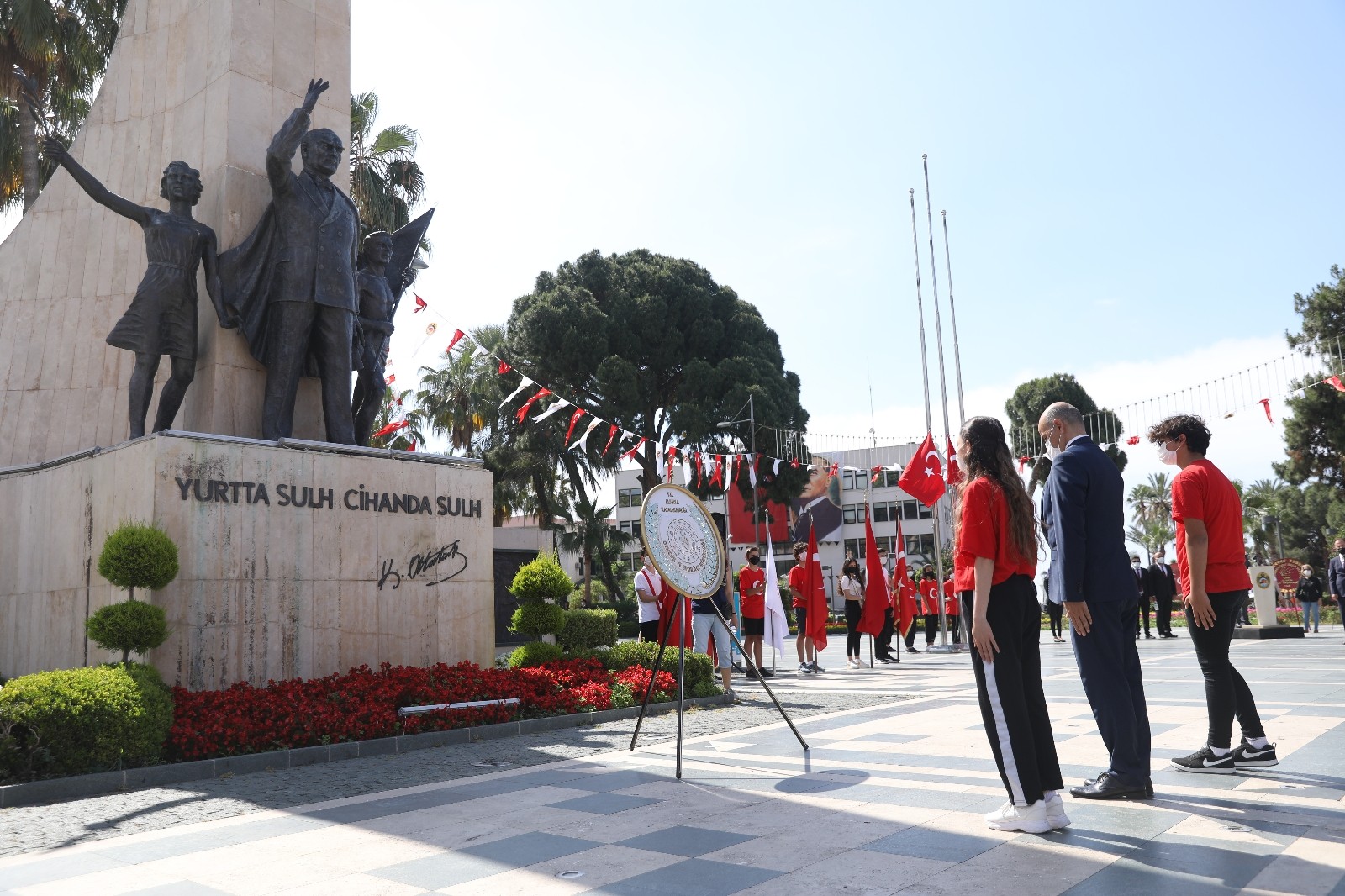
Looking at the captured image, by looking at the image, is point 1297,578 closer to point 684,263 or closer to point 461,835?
point 684,263

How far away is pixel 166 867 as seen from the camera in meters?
4.20

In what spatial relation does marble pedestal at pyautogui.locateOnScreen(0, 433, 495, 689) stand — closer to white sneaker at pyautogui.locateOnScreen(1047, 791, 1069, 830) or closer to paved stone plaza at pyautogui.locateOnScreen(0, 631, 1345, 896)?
paved stone plaza at pyautogui.locateOnScreen(0, 631, 1345, 896)

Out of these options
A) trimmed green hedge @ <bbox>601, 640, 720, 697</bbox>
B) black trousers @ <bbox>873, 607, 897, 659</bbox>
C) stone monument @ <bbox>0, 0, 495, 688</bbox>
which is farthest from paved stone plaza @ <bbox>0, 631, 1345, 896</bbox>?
black trousers @ <bbox>873, 607, 897, 659</bbox>

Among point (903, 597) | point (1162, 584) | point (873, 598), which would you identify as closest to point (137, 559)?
point (873, 598)

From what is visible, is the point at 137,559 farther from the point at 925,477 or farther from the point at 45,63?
the point at 45,63

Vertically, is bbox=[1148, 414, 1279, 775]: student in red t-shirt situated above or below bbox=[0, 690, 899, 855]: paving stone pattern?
above

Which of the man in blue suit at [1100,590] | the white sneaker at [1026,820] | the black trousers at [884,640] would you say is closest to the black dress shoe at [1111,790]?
the man in blue suit at [1100,590]

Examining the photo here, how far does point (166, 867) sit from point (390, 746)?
349 cm

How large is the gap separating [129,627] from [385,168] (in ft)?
52.6

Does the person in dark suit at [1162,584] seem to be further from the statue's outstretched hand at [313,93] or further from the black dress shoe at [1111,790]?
the statue's outstretched hand at [313,93]

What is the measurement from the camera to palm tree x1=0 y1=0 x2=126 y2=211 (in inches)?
714

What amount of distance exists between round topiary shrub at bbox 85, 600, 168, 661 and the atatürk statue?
264 cm

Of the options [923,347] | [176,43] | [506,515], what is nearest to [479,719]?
[176,43]

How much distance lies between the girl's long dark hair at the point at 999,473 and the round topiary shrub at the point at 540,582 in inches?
287
